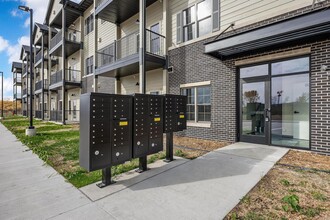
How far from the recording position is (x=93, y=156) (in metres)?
3.28

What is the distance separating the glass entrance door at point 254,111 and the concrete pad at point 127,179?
3.51m

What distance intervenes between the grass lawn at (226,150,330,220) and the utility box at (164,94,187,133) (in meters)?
2.54

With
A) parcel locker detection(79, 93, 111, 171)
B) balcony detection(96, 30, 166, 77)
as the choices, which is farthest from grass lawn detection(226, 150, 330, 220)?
balcony detection(96, 30, 166, 77)

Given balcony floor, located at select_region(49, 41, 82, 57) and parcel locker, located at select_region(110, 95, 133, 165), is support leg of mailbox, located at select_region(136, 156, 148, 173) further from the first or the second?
balcony floor, located at select_region(49, 41, 82, 57)

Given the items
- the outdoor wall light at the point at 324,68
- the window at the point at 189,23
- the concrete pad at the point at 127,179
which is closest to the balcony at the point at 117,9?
the window at the point at 189,23

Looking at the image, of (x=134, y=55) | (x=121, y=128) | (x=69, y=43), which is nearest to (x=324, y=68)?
(x=121, y=128)

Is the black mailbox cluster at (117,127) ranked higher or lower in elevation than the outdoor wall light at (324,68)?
lower

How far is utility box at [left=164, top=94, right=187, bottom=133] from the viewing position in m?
5.11

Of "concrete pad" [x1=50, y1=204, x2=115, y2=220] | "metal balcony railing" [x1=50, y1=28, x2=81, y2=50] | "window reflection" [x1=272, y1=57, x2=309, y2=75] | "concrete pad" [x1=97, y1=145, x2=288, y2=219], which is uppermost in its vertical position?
"metal balcony railing" [x1=50, y1=28, x2=81, y2=50]

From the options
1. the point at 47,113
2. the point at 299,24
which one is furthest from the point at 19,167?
the point at 47,113

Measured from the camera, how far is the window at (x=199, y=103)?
27.9ft

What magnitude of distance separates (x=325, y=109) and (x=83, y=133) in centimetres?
681

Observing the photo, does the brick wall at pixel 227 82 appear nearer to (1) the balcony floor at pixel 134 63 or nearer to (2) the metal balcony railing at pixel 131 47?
(1) the balcony floor at pixel 134 63

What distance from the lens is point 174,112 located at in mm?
5359
